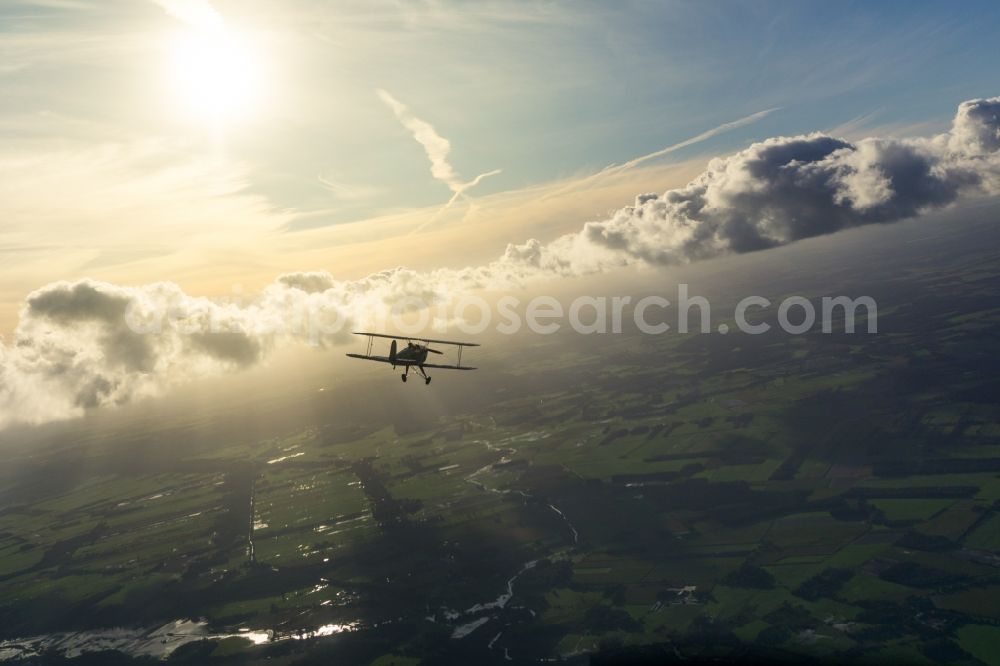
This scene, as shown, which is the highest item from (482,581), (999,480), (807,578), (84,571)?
(999,480)

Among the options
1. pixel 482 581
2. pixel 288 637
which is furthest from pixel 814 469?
pixel 288 637

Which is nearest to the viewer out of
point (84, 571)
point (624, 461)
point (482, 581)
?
point (482, 581)

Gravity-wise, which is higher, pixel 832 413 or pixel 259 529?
pixel 832 413

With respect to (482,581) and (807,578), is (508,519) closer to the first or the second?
(482,581)

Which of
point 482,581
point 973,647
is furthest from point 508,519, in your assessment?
point 973,647

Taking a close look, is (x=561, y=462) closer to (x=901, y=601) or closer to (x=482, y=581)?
(x=482, y=581)

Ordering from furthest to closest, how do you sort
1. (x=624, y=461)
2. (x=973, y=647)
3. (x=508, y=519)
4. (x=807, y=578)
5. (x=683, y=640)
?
(x=624, y=461) → (x=508, y=519) → (x=807, y=578) → (x=683, y=640) → (x=973, y=647)

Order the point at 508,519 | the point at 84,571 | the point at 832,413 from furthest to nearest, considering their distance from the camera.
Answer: the point at 832,413 < the point at 84,571 < the point at 508,519

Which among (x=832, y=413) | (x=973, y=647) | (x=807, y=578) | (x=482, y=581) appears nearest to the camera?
(x=973, y=647)

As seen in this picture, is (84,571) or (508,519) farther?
(84,571)
